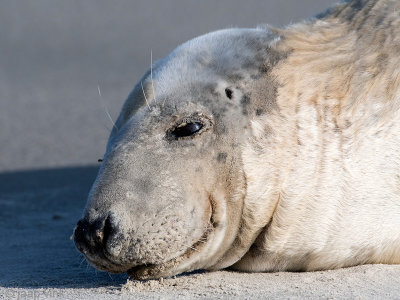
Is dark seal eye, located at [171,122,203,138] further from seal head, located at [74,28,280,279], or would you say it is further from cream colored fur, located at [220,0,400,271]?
cream colored fur, located at [220,0,400,271]

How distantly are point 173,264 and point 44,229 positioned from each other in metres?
2.15

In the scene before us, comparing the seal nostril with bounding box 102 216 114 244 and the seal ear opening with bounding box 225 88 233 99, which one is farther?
the seal ear opening with bounding box 225 88 233 99

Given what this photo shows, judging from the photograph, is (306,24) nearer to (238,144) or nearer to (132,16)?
(238,144)

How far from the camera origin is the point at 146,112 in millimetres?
3867

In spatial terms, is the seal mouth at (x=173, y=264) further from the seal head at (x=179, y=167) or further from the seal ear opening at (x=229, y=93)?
the seal ear opening at (x=229, y=93)

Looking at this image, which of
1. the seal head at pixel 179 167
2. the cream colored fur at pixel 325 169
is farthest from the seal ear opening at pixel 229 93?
the cream colored fur at pixel 325 169

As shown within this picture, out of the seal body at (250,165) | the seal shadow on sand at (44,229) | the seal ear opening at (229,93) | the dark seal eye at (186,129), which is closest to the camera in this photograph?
the seal body at (250,165)

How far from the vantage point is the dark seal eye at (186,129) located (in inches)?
149

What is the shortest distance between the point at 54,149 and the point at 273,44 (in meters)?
5.06

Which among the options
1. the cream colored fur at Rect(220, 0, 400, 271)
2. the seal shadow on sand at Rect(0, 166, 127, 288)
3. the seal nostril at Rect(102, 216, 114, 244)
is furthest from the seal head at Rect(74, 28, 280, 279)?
the seal shadow on sand at Rect(0, 166, 127, 288)

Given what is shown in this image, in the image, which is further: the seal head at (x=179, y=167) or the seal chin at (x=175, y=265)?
the seal chin at (x=175, y=265)

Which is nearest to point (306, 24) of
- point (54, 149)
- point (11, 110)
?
point (54, 149)

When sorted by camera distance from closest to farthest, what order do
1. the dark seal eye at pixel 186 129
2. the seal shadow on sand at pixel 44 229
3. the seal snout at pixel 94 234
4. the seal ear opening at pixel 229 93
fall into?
the seal snout at pixel 94 234
the dark seal eye at pixel 186 129
the seal ear opening at pixel 229 93
the seal shadow on sand at pixel 44 229

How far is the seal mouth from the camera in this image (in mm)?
3664
